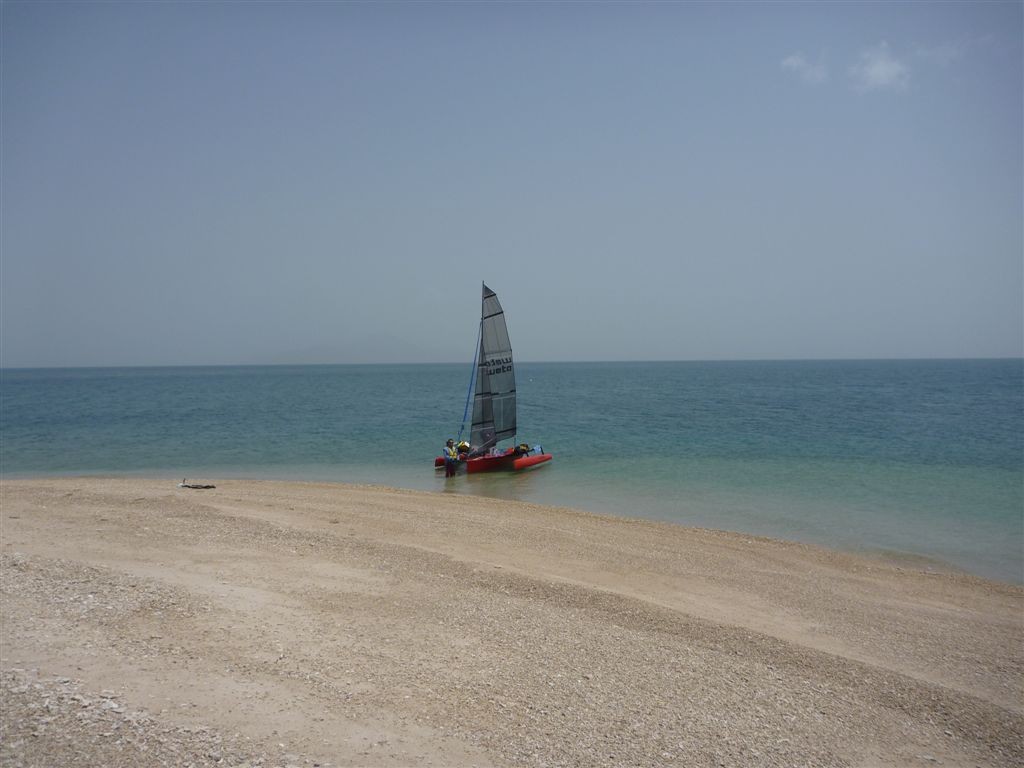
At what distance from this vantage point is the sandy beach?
6223 mm

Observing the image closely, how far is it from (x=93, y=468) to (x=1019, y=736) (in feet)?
98.3

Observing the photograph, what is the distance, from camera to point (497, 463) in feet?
87.5

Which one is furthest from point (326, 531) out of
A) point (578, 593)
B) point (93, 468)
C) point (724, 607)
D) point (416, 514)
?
point (93, 468)

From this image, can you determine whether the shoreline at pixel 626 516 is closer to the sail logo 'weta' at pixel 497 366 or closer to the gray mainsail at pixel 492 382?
the gray mainsail at pixel 492 382

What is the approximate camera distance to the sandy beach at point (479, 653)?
622cm

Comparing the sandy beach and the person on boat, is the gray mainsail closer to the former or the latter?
the person on boat

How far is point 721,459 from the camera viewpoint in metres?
27.9

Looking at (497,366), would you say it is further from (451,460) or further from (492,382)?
(451,460)

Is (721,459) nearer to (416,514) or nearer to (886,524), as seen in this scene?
(886,524)

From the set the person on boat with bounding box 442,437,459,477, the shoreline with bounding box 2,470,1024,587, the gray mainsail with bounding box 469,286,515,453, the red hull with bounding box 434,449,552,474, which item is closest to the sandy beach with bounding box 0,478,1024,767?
the shoreline with bounding box 2,470,1024,587

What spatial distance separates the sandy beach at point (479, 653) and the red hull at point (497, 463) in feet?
39.0

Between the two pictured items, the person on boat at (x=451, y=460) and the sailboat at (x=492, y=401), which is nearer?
the person on boat at (x=451, y=460)

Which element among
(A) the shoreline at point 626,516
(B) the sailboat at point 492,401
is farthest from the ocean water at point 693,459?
(B) the sailboat at point 492,401

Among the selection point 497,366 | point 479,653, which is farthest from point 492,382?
point 479,653
